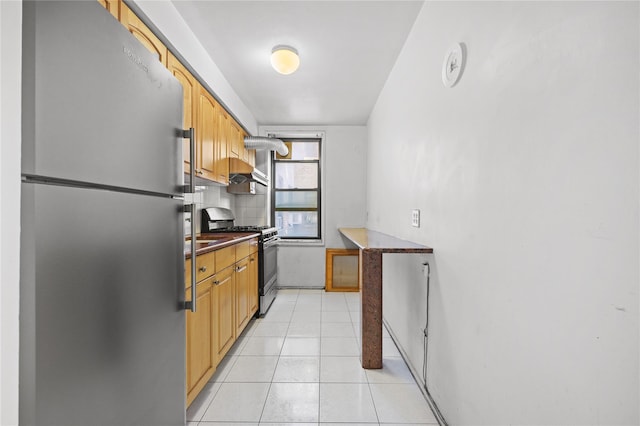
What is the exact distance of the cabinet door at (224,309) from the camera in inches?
78.5

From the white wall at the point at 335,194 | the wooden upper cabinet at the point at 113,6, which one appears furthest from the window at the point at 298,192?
the wooden upper cabinet at the point at 113,6

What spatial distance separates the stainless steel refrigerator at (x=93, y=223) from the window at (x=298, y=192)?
3.47 m

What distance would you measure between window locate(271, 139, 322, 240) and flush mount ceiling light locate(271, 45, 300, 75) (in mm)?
2197

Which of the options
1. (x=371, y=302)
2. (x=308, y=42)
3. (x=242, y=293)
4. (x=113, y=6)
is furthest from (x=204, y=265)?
(x=308, y=42)

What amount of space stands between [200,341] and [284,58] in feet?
6.99

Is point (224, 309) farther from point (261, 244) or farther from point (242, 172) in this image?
point (242, 172)

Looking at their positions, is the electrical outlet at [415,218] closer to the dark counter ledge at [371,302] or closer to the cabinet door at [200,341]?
the dark counter ledge at [371,302]

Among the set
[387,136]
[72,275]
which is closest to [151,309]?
[72,275]

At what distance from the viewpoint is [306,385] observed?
194 centimetres

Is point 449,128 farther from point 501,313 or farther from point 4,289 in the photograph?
point 4,289

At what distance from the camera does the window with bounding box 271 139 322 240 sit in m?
4.64

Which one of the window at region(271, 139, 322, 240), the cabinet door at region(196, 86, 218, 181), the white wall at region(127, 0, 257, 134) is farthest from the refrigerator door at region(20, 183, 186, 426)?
the window at region(271, 139, 322, 240)

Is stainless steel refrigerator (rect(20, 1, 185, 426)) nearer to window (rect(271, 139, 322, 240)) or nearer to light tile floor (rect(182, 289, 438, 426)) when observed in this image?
light tile floor (rect(182, 289, 438, 426))

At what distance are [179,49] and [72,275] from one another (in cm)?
176
